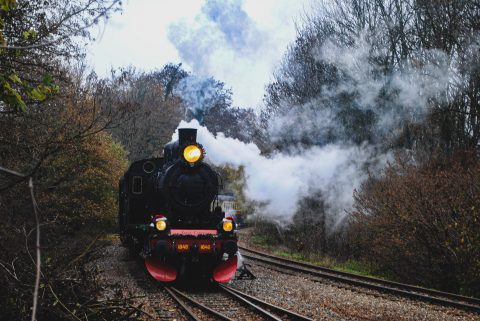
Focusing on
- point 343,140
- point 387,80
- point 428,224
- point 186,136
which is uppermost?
point 387,80

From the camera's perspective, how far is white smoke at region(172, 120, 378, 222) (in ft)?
72.9

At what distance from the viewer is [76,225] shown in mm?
19984

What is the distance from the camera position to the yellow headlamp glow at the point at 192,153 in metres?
11.3

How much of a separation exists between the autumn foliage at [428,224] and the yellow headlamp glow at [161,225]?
21.5 feet

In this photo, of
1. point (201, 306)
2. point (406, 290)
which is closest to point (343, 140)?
point (406, 290)

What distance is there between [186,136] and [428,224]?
668 cm

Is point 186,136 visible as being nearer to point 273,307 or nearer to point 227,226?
point 227,226

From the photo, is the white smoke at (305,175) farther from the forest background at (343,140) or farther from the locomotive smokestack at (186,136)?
the locomotive smokestack at (186,136)

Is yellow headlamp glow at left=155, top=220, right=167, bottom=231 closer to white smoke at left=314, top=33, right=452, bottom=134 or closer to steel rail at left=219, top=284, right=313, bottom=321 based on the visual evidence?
steel rail at left=219, top=284, right=313, bottom=321

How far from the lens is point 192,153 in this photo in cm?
1134

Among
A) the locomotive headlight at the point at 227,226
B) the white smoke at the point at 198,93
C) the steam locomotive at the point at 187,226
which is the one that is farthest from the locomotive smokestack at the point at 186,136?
the white smoke at the point at 198,93

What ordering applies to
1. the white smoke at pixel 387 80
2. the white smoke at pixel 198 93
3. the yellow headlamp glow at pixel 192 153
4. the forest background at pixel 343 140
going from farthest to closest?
1. the white smoke at pixel 198 93
2. the white smoke at pixel 387 80
3. the yellow headlamp glow at pixel 192 153
4. the forest background at pixel 343 140

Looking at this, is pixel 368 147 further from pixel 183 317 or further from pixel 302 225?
pixel 183 317

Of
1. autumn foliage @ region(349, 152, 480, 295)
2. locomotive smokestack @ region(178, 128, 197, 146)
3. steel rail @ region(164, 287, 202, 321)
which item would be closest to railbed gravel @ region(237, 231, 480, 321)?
steel rail @ region(164, 287, 202, 321)
